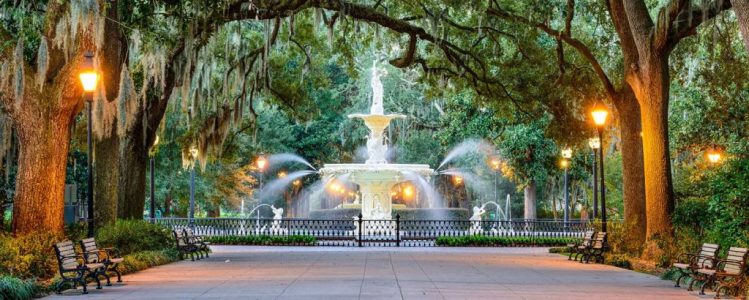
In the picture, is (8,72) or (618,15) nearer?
(8,72)

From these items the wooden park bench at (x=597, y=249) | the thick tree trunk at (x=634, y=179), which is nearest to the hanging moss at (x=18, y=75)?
the wooden park bench at (x=597, y=249)

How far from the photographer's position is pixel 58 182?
18.4m

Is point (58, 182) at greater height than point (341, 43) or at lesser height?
lesser

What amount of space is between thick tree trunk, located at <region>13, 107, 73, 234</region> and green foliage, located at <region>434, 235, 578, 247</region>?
1850 cm

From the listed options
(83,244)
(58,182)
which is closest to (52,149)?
(58,182)

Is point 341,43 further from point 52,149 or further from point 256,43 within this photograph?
point 52,149

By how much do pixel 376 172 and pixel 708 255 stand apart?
79.0 ft

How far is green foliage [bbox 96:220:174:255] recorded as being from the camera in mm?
21266

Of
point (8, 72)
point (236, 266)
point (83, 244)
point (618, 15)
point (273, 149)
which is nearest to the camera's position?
point (83, 244)

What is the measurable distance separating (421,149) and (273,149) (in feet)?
31.9

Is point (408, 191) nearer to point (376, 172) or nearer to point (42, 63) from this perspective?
point (376, 172)

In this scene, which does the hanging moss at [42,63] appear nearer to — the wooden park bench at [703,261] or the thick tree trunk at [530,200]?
the wooden park bench at [703,261]

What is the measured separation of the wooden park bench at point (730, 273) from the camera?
15031 millimetres

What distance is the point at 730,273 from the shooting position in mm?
15109
